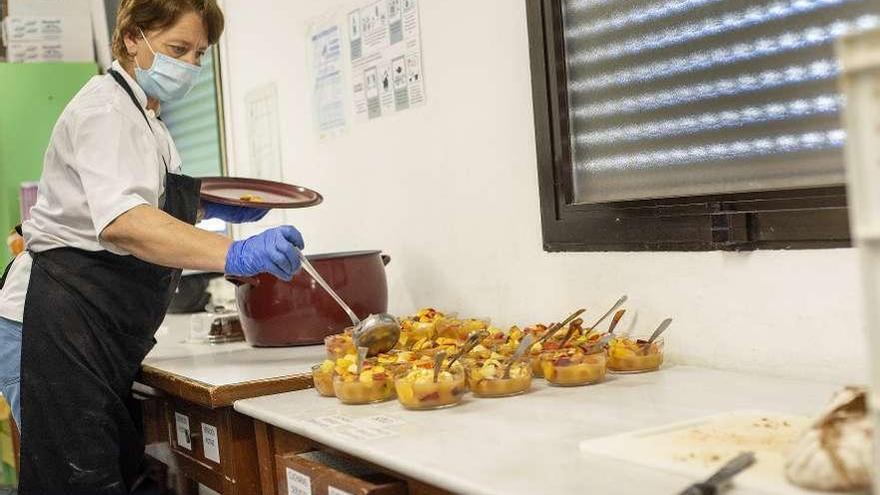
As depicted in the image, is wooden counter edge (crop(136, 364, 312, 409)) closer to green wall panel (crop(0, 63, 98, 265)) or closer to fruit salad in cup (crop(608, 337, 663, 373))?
fruit salad in cup (crop(608, 337, 663, 373))

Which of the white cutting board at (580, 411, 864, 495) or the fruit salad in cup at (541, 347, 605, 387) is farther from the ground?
the fruit salad in cup at (541, 347, 605, 387)

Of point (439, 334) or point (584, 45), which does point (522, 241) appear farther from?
point (584, 45)

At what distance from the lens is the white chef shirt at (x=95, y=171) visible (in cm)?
196

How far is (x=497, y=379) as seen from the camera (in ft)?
5.43

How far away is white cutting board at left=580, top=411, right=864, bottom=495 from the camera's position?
3.45 ft

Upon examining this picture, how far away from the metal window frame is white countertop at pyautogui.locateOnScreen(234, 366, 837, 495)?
0.81 feet

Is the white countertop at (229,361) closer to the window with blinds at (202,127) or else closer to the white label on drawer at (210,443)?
the white label on drawer at (210,443)

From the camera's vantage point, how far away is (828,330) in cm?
161

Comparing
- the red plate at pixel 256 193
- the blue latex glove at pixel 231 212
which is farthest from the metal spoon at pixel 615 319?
the blue latex glove at pixel 231 212

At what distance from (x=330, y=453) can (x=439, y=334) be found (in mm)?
599

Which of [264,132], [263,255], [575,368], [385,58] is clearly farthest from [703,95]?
[264,132]

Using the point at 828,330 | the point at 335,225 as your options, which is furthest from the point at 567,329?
the point at 335,225

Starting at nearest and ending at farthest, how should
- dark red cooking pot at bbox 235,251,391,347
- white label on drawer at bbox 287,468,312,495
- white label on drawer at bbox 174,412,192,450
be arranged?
white label on drawer at bbox 287,468,312,495 < white label on drawer at bbox 174,412,192,450 < dark red cooking pot at bbox 235,251,391,347

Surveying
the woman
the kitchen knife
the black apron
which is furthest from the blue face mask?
the kitchen knife
